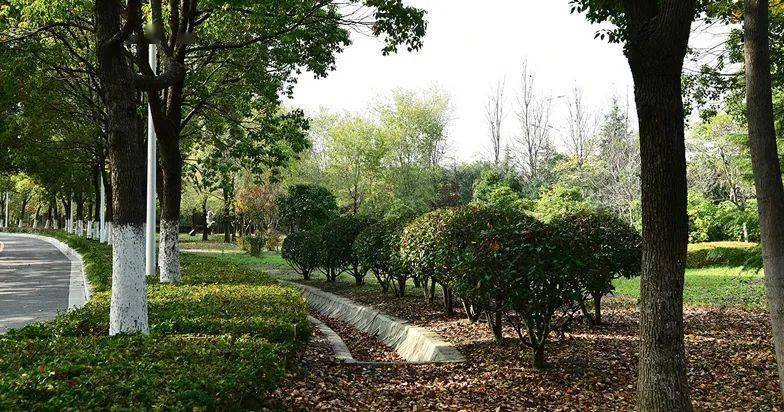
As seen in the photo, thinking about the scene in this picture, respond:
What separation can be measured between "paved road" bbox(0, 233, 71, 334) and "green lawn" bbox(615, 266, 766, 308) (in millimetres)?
11582

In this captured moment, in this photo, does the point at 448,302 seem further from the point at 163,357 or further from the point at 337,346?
the point at 163,357

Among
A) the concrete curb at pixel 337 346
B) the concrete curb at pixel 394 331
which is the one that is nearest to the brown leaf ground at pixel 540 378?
the concrete curb at pixel 337 346

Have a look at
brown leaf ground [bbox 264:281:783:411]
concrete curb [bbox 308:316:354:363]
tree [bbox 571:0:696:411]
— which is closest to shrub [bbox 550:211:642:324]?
brown leaf ground [bbox 264:281:783:411]

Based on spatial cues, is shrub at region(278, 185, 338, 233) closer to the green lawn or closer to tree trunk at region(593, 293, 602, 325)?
the green lawn

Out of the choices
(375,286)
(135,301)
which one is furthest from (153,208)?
(135,301)

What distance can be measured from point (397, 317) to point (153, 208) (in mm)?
7107

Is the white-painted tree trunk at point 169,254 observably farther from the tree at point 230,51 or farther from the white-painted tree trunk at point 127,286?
the white-painted tree trunk at point 127,286

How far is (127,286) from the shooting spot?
6.12 m

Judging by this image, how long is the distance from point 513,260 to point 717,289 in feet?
34.2

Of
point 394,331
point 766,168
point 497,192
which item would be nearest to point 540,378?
point 766,168

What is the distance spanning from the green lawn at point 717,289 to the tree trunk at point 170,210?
30.3ft

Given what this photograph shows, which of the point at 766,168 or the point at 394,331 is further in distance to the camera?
the point at 394,331

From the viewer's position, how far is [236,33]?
12.6 meters

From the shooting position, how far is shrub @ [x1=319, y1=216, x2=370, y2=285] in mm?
14992
